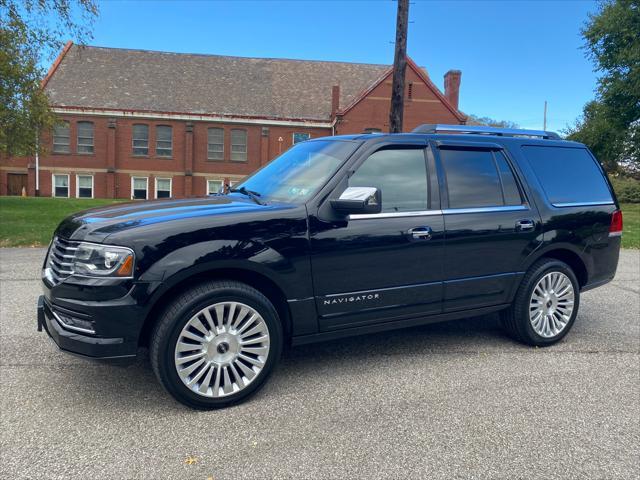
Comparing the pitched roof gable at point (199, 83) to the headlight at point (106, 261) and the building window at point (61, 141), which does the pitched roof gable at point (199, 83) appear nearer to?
the building window at point (61, 141)

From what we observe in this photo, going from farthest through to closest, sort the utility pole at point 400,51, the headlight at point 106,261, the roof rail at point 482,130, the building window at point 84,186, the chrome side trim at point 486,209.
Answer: the building window at point 84,186, the utility pole at point 400,51, the roof rail at point 482,130, the chrome side trim at point 486,209, the headlight at point 106,261

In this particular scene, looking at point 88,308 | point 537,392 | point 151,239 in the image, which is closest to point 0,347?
point 88,308

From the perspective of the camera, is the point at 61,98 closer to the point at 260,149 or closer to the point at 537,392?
the point at 260,149

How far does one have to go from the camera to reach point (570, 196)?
5195mm

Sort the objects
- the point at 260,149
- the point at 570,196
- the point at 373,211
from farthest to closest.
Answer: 1. the point at 260,149
2. the point at 570,196
3. the point at 373,211

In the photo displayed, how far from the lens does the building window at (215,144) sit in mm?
39656

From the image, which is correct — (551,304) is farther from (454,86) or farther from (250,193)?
(454,86)

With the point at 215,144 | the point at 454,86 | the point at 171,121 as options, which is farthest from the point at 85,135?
the point at 454,86

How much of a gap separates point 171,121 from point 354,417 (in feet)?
126

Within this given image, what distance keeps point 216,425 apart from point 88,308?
1.10 metres

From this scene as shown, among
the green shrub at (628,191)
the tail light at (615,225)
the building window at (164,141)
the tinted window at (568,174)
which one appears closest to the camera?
the tinted window at (568,174)

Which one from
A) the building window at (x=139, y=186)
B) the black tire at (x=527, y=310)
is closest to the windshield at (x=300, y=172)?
the black tire at (x=527, y=310)

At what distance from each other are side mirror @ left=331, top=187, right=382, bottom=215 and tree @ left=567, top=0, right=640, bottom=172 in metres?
30.3

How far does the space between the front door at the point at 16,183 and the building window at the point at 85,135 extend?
17.1 ft
